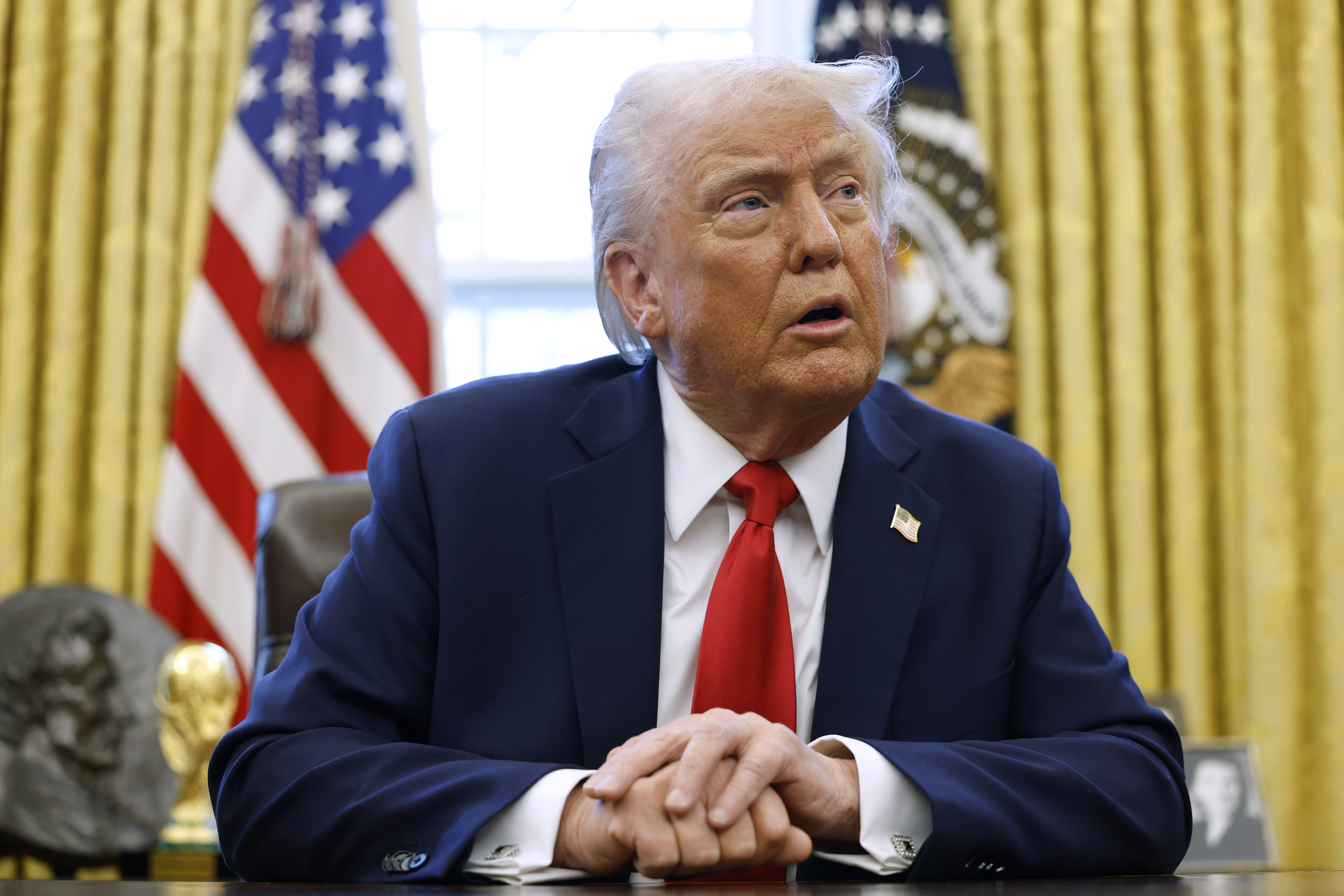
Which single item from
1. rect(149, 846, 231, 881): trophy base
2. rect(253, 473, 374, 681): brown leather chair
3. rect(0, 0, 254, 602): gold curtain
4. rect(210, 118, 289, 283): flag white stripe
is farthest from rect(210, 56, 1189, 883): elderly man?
rect(0, 0, 254, 602): gold curtain

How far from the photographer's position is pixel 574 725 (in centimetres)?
133

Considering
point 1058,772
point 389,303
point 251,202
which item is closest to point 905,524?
point 1058,772

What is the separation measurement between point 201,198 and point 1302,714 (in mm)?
3063

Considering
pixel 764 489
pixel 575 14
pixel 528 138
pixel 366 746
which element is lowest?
pixel 366 746

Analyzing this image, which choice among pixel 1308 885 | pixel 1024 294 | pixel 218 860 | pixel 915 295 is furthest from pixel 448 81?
pixel 1308 885

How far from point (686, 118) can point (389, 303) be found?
1727mm

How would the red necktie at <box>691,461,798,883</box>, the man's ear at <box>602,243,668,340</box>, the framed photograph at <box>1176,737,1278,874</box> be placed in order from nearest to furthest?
1. the red necktie at <box>691,461,798,883</box>
2. the man's ear at <box>602,243,668,340</box>
3. the framed photograph at <box>1176,737,1278,874</box>

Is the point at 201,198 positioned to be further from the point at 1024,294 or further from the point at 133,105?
the point at 1024,294

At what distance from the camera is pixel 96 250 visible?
307 centimetres

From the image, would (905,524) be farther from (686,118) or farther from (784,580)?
(686,118)

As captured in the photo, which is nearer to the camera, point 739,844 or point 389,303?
point 739,844

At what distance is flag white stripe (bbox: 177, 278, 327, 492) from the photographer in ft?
9.64

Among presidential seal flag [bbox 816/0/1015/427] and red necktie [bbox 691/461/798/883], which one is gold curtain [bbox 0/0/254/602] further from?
red necktie [bbox 691/461/798/883]

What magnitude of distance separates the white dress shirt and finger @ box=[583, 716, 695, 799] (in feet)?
0.20
